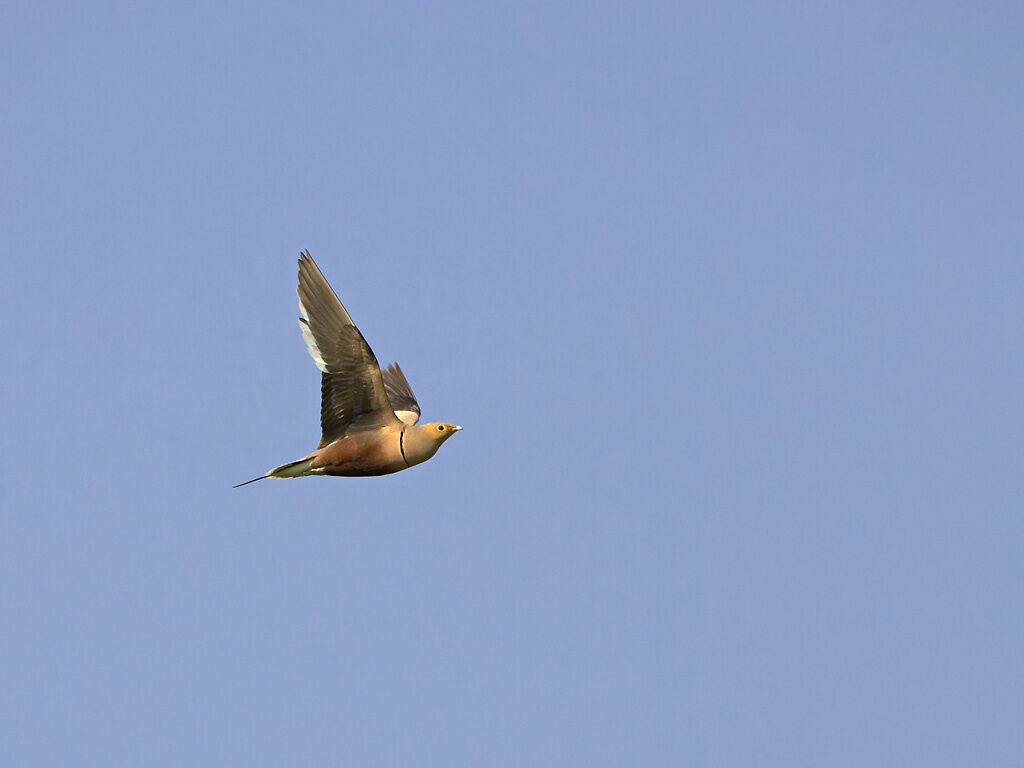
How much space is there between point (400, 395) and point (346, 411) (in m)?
5.99

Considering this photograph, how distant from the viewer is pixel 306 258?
25.2 metres

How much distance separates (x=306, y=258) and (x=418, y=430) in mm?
3527

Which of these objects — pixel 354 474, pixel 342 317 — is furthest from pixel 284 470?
pixel 342 317

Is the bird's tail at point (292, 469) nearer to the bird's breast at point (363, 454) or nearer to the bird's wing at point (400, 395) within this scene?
the bird's breast at point (363, 454)

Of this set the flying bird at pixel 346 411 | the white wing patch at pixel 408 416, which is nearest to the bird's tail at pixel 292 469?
the flying bird at pixel 346 411

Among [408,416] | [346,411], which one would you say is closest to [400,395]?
[408,416]

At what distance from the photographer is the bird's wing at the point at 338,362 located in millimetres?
24359

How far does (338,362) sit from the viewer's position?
2456cm

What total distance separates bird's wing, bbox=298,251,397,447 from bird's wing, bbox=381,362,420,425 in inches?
173

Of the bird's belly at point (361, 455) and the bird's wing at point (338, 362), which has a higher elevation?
the bird's wing at point (338, 362)

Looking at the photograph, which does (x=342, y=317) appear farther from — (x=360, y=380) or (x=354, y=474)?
(x=354, y=474)

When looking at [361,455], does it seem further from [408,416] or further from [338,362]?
[408,416]

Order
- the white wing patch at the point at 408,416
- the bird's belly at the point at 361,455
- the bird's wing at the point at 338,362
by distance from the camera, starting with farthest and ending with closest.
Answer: the white wing patch at the point at 408,416, the bird's belly at the point at 361,455, the bird's wing at the point at 338,362

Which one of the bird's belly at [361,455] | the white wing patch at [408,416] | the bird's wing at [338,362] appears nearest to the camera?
the bird's wing at [338,362]
